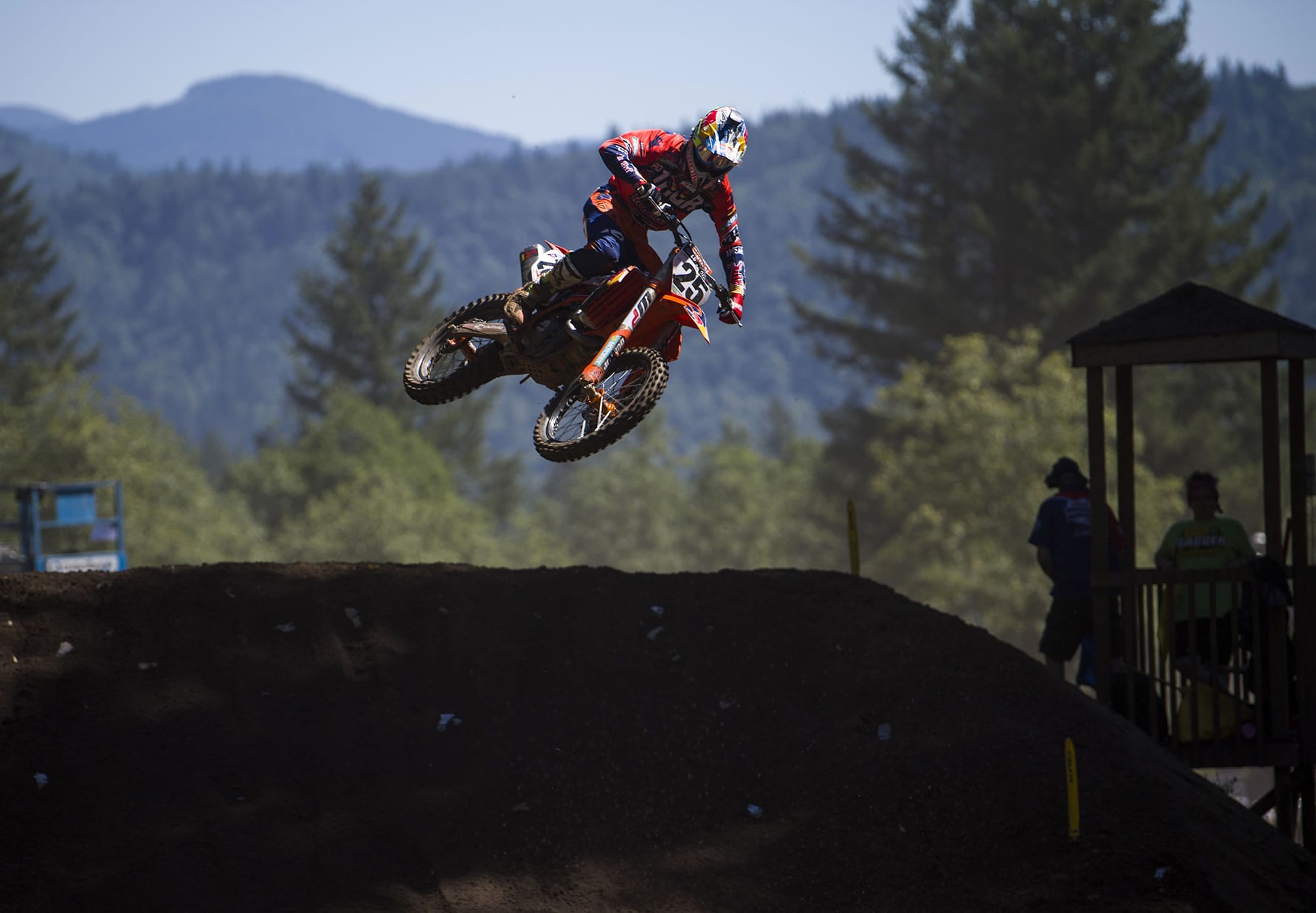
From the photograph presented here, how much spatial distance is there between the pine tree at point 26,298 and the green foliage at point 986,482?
38368 millimetres

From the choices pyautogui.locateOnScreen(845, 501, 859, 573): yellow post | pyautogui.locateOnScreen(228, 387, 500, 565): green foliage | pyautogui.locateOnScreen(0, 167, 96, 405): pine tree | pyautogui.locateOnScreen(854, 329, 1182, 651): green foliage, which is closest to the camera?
pyautogui.locateOnScreen(845, 501, 859, 573): yellow post

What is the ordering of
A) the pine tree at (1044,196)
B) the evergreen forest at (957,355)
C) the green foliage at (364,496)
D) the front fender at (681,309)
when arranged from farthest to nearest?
the green foliage at (364,496)
the pine tree at (1044,196)
the evergreen forest at (957,355)
the front fender at (681,309)

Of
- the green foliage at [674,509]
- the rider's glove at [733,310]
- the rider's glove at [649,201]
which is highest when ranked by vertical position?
the rider's glove at [649,201]

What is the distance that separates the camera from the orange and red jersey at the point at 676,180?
7.58 metres

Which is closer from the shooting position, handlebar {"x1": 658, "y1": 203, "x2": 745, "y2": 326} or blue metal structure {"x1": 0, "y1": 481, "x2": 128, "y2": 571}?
handlebar {"x1": 658, "y1": 203, "x2": 745, "y2": 326}

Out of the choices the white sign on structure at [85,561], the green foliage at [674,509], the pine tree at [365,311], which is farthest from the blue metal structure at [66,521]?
the pine tree at [365,311]

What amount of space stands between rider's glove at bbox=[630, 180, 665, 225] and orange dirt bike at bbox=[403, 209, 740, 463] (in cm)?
8

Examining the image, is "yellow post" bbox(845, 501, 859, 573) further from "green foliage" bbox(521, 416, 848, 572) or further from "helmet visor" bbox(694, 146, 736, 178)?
"green foliage" bbox(521, 416, 848, 572)

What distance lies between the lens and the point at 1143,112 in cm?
4069

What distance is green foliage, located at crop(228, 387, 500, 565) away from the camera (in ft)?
162

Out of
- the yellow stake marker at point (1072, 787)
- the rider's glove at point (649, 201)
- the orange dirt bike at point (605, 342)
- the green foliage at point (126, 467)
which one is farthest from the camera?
the green foliage at point (126, 467)

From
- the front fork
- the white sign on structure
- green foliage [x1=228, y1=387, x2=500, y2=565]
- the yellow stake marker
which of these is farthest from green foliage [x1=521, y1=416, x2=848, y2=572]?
the yellow stake marker

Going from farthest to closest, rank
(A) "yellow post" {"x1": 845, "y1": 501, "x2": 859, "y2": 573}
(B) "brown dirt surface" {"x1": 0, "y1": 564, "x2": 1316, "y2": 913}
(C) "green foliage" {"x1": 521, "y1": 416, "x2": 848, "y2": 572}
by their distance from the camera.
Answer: (C) "green foliage" {"x1": 521, "y1": 416, "x2": 848, "y2": 572} → (A) "yellow post" {"x1": 845, "y1": 501, "x2": 859, "y2": 573} → (B) "brown dirt surface" {"x1": 0, "y1": 564, "x2": 1316, "y2": 913}

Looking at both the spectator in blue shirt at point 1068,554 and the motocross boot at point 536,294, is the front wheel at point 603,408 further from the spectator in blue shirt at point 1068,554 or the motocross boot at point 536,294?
the spectator in blue shirt at point 1068,554
